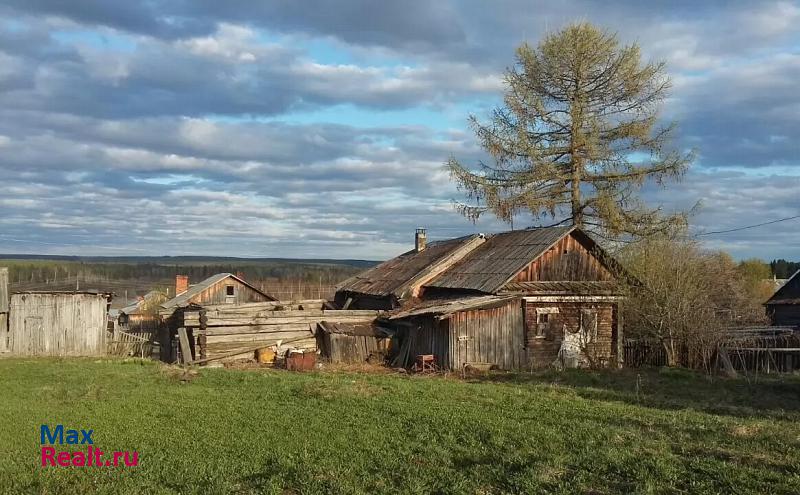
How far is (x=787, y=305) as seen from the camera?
4256 centimetres

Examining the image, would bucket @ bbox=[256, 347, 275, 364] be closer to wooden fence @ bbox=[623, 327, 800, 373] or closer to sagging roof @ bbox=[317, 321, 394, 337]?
sagging roof @ bbox=[317, 321, 394, 337]

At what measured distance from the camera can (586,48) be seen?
29219 mm

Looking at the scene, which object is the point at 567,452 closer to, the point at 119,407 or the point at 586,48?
the point at 119,407

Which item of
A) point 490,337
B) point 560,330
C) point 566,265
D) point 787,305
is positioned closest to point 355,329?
point 490,337

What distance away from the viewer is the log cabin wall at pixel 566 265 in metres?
24.8

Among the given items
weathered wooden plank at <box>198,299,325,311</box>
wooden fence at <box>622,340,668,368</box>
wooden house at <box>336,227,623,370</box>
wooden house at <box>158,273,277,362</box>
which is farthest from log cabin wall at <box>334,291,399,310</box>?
wooden fence at <box>622,340,668,368</box>

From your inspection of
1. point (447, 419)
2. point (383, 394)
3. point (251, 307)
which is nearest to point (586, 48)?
point (251, 307)

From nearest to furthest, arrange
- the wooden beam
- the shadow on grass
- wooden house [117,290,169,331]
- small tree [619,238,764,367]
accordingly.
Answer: the shadow on grass
the wooden beam
small tree [619,238,764,367]
wooden house [117,290,169,331]

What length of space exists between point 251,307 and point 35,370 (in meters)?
7.04

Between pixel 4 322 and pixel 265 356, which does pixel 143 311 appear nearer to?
pixel 4 322

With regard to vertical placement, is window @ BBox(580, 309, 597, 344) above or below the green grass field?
above

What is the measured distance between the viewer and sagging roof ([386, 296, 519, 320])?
2242 cm

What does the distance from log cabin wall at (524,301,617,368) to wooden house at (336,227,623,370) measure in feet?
0.11

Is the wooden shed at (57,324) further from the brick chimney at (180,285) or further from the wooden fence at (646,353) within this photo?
the wooden fence at (646,353)
